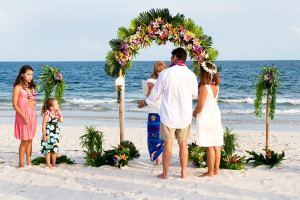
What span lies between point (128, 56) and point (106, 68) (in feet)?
1.51

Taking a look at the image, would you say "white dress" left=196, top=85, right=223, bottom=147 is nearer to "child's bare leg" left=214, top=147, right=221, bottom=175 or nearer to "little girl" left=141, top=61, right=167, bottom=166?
"child's bare leg" left=214, top=147, right=221, bottom=175

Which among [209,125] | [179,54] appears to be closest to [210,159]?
[209,125]

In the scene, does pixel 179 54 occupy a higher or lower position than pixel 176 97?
higher

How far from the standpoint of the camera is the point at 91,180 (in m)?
5.34

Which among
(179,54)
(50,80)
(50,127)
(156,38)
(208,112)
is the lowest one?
(50,127)

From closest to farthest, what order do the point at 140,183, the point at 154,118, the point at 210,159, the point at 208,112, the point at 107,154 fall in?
the point at 140,183, the point at 208,112, the point at 210,159, the point at 154,118, the point at 107,154

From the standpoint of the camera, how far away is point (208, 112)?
17.3 feet

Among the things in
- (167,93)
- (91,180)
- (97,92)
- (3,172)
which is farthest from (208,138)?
(97,92)

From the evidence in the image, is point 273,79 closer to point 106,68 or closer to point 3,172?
point 106,68

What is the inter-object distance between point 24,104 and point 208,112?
3001 mm

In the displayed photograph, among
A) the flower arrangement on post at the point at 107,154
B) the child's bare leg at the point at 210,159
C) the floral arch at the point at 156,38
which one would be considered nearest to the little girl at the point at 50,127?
the flower arrangement on post at the point at 107,154

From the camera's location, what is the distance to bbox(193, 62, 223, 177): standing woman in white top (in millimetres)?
5203

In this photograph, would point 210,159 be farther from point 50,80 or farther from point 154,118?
point 50,80

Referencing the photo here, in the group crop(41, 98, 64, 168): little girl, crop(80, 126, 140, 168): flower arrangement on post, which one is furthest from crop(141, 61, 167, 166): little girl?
crop(41, 98, 64, 168): little girl
